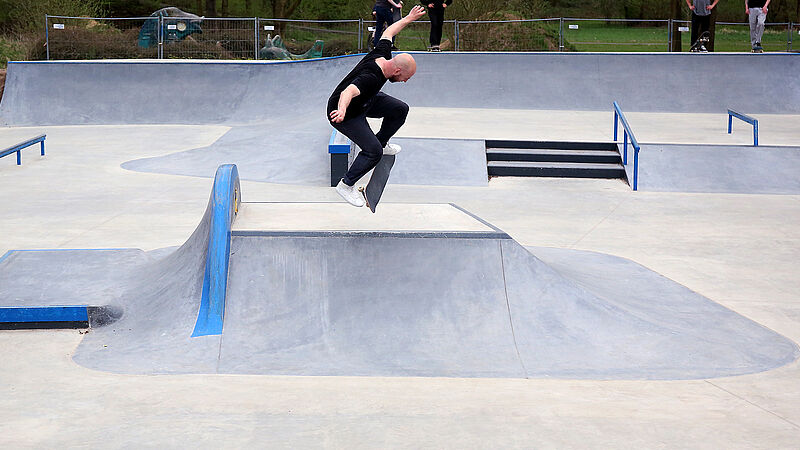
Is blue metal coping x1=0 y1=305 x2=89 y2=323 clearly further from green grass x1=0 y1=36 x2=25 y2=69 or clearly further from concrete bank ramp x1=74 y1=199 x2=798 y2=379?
green grass x1=0 y1=36 x2=25 y2=69

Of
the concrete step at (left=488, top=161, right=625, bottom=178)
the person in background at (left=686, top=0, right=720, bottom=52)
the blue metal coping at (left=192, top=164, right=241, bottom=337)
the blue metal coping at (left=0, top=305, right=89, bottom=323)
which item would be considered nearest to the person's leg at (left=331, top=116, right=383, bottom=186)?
the blue metal coping at (left=192, top=164, right=241, bottom=337)

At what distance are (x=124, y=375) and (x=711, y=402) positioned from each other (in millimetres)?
3690

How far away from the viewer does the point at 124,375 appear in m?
5.59

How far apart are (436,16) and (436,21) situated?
6.8 inches

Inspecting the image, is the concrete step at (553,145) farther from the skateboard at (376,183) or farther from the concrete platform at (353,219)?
the skateboard at (376,183)

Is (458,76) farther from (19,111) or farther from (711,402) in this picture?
(711,402)

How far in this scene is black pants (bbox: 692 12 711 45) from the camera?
20062 mm

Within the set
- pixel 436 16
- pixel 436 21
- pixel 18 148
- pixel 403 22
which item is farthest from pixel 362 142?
pixel 436 21

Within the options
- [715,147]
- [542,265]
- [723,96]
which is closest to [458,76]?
[723,96]

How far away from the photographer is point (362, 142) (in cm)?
691

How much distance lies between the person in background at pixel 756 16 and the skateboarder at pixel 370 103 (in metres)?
15.1

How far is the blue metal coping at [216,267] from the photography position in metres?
6.21

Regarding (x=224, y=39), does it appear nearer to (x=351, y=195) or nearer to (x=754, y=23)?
(x=754, y=23)

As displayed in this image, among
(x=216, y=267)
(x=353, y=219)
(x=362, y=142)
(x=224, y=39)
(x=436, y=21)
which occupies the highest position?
(x=436, y=21)
